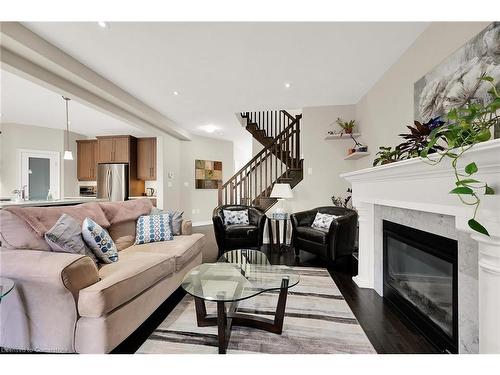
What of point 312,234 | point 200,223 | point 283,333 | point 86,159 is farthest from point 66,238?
point 86,159

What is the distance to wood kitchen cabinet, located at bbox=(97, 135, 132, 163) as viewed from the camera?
570 centimetres

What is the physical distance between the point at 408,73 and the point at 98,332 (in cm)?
350

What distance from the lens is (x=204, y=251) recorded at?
3.88 metres

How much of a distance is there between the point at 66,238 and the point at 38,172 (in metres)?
5.33

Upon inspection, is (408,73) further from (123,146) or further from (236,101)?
(123,146)

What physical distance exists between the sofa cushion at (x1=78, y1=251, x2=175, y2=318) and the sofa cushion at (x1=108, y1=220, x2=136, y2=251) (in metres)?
0.41

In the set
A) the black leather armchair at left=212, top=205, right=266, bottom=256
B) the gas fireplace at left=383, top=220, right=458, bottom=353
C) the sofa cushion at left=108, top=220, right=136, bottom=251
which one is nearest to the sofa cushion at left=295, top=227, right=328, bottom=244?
the black leather armchair at left=212, top=205, right=266, bottom=256

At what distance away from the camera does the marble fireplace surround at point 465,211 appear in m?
0.97

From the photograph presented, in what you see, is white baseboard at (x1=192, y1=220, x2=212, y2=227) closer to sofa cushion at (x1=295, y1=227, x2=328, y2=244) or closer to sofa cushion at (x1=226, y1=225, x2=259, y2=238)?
sofa cushion at (x1=226, y1=225, x2=259, y2=238)

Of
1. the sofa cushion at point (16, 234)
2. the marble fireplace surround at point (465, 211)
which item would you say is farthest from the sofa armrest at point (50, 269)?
the marble fireplace surround at point (465, 211)

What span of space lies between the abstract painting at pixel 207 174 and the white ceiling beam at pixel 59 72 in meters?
2.75

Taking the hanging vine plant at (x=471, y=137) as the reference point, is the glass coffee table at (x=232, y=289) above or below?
below

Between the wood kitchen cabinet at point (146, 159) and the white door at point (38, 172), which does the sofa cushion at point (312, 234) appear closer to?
the wood kitchen cabinet at point (146, 159)
